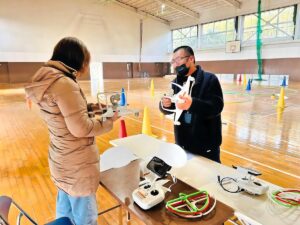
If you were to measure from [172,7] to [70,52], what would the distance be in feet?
53.3

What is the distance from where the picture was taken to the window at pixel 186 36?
1750cm

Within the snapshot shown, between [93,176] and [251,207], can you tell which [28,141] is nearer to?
[93,176]

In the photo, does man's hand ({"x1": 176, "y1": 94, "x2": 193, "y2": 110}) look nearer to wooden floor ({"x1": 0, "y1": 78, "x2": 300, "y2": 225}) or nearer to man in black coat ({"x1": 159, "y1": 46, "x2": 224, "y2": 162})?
man in black coat ({"x1": 159, "y1": 46, "x2": 224, "y2": 162})

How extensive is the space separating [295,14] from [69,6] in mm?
13968

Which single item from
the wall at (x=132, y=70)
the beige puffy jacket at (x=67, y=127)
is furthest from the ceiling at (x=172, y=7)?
the beige puffy jacket at (x=67, y=127)

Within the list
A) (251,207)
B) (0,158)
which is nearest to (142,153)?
(251,207)

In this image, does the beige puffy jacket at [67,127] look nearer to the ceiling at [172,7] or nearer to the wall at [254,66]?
the wall at [254,66]

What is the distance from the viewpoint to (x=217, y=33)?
52.6 feet

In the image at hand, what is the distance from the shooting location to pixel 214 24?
16000 millimetres

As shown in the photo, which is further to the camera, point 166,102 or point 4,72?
point 4,72

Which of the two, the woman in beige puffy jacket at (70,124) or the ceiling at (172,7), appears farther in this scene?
the ceiling at (172,7)

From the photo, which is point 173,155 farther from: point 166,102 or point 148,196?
point 166,102

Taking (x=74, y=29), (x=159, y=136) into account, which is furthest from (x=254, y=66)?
(x=159, y=136)

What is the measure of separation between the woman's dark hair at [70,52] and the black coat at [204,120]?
2.41 feet
